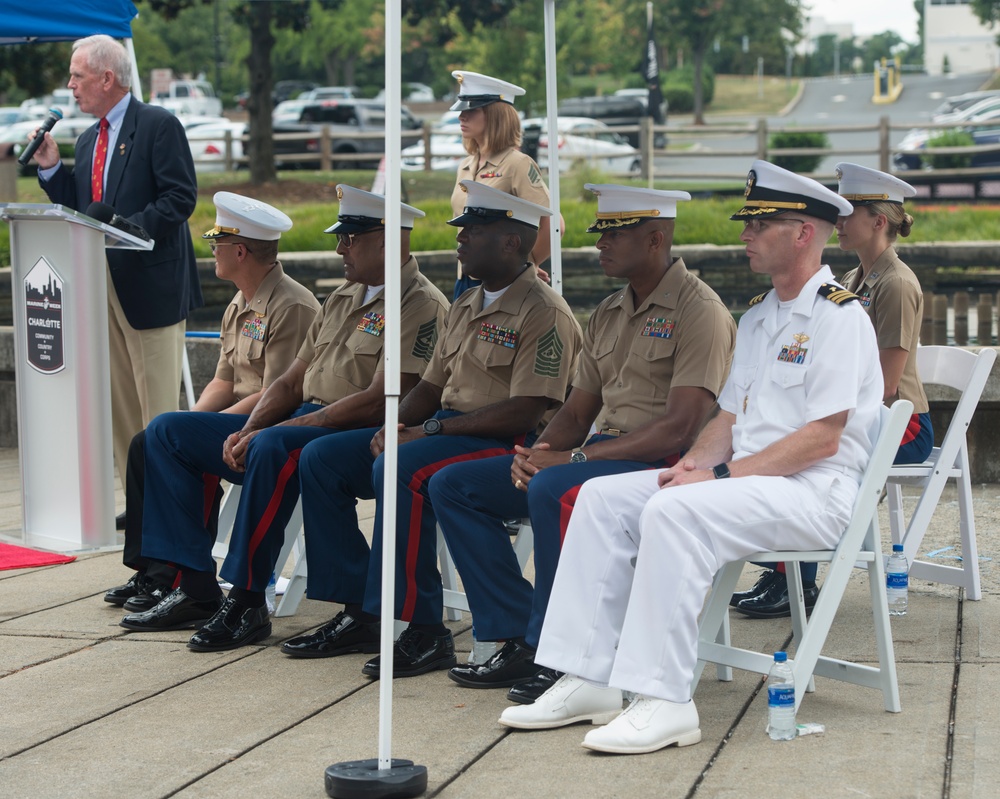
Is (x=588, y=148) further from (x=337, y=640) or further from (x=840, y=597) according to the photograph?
(x=840, y=597)

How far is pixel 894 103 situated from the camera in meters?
57.5

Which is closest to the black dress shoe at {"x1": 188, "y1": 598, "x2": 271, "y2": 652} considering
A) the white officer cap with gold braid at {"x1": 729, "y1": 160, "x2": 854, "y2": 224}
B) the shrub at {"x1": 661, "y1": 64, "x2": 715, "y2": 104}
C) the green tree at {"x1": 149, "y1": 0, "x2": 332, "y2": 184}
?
the white officer cap with gold braid at {"x1": 729, "y1": 160, "x2": 854, "y2": 224}

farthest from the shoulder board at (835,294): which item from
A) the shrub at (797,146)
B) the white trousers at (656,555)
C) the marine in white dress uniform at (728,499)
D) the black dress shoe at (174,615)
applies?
the shrub at (797,146)

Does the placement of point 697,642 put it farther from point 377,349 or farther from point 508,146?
point 508,146

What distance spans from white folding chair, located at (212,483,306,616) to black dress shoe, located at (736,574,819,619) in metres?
1.55

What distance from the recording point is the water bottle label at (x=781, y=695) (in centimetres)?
364

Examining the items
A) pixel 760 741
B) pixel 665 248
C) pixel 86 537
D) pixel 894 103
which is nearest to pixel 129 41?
pixel 86 537

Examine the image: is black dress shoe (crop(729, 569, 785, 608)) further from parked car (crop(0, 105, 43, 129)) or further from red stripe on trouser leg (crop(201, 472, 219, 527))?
parked car (crop(0, 105, 43, 129))

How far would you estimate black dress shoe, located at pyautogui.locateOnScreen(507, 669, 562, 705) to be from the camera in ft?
13.3

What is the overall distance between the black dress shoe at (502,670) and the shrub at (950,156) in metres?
20.6

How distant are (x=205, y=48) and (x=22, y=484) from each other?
2518 inches

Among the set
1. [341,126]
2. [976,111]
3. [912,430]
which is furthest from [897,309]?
[976,111]

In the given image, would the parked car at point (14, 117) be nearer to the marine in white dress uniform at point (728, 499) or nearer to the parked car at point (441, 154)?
the parked car at point (441, 154)

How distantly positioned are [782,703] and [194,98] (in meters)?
55.4
